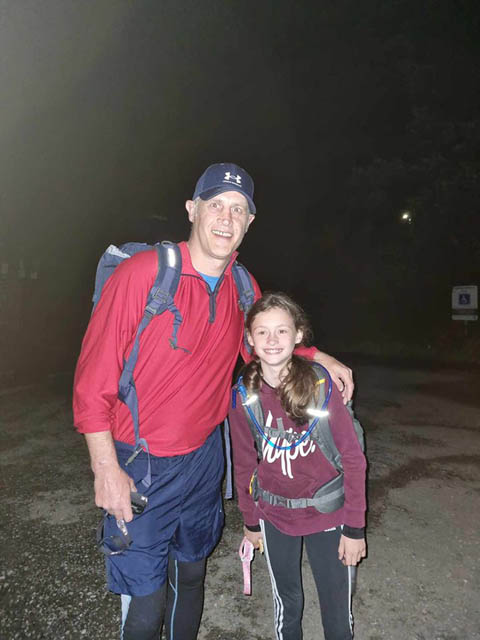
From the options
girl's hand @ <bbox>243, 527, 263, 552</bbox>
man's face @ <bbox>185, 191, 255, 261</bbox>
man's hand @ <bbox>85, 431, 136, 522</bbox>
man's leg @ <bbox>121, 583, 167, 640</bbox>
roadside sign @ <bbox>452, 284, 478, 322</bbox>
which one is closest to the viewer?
man's hand @ <bbox>85, 431, 136, 522</bbox>

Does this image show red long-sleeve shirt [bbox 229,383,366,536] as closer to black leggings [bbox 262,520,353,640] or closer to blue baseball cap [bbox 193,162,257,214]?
black leggings [bbox 262,520,353,640]

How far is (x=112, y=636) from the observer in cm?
267

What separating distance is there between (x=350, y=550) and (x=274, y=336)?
1.11 meters

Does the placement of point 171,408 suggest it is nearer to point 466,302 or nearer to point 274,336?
point 274,336

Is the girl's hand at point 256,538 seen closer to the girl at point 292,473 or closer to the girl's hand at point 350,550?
the girl at point 292,473

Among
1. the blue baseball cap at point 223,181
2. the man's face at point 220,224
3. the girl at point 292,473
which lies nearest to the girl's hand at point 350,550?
the girl at point 292,473

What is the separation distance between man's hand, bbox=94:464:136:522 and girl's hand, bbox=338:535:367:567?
1.03 metres

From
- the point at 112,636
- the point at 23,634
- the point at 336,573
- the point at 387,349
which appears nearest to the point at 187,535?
the point at 336,573

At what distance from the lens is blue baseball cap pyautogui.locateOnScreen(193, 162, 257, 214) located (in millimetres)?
2244

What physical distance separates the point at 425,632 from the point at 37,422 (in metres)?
6.37

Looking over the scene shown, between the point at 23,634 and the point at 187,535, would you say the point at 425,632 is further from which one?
the point at 23,634

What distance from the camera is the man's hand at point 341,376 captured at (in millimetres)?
2273

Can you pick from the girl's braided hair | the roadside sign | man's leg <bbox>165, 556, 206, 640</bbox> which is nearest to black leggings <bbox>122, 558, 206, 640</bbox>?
man's leg <bbox>165, 556, 206, 640</bbox>

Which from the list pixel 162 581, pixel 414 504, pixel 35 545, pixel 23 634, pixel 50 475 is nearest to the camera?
pixel 162 581
